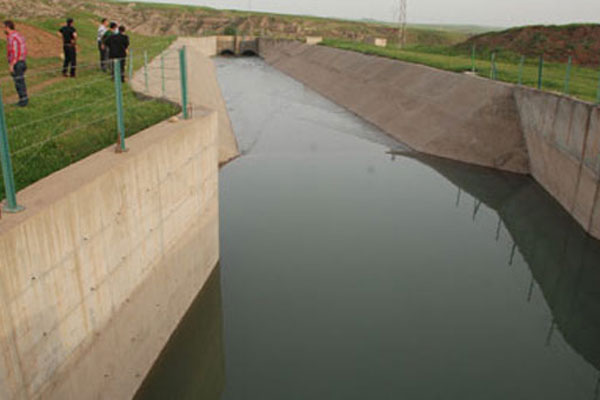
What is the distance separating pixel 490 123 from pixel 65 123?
17.9m

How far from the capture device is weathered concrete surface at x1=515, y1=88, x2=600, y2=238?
15388 mm

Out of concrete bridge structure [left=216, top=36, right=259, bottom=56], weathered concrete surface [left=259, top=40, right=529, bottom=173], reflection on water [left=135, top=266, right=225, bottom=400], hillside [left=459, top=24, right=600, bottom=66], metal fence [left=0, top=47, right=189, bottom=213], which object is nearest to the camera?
metal fence [left=0, top=47, right=189, bottom=213]

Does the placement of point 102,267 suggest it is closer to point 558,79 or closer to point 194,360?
point 194,360

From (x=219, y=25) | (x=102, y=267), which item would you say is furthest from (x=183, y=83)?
(x=219, y=25)

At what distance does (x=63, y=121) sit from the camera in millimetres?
10961

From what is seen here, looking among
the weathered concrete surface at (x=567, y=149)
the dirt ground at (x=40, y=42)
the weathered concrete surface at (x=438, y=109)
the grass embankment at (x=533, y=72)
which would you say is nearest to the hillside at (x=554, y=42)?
the grass embankment at (x=533, y=72)

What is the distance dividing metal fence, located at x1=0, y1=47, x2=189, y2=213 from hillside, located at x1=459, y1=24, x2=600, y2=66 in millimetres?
34157

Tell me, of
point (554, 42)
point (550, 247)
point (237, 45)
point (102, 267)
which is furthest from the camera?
point (237, 45)

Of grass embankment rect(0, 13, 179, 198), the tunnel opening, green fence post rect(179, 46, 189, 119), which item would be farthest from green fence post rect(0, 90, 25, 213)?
the tunnel opening

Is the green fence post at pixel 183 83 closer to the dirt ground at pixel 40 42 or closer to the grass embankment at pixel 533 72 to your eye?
the dirt ground at pixel 40 42

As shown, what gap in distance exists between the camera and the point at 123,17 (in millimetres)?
112875

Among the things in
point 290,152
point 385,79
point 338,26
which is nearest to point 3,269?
point 290,152

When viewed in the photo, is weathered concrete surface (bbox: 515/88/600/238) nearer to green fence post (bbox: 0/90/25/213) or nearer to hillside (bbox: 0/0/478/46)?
green fence post (bbox: 0/90/25/213)

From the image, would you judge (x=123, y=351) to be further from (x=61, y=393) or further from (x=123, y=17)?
(x=123, y=17)
